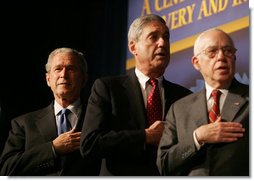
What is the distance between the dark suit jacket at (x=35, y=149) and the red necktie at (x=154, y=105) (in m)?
0.34

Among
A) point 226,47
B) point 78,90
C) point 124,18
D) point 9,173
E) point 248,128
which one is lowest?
point 9,173

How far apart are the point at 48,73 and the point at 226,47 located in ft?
3.00

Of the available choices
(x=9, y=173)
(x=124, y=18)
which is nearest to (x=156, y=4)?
(x=124, y=18)

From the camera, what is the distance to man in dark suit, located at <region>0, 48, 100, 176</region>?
285 centimetres

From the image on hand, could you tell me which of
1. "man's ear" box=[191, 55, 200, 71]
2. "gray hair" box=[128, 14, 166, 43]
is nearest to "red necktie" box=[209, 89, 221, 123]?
"man's ear" box=[191, 55, 200, 71]

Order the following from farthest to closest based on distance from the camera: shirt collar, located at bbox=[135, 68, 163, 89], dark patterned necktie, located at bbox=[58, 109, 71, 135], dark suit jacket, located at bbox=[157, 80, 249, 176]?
dark patterned necktie, located at bbox=[58, 109, 71, 135]
shirt collar, located at bbox=[135, 68, 163, 89]
dark suit jacket, located at bbox=[157, 80, 249, 176]

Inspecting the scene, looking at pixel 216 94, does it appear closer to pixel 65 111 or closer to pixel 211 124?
pixel 211 124

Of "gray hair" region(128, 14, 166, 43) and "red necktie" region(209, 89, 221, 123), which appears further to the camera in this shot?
"gray hair" region(128, 14, 166, 43)

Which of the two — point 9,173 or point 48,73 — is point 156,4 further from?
point 9,173

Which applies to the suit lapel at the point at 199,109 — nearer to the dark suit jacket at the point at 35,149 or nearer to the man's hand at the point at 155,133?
the man's hand at the point at 155,133

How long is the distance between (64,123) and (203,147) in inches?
29.2

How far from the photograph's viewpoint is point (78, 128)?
2836 millimetres

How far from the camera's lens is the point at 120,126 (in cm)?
273

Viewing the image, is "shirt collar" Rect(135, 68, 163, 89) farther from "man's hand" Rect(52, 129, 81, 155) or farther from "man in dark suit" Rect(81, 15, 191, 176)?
"man's hand" Rect(52, 129, 81, 155)
